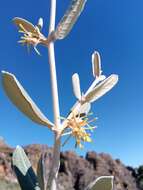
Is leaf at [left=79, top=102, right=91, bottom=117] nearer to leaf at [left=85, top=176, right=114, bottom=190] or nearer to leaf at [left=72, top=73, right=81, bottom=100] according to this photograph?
leaf at [left=72, top=73, right=81, bottom=100]

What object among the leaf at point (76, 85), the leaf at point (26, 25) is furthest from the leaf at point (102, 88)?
the leaf at point (26, 25)

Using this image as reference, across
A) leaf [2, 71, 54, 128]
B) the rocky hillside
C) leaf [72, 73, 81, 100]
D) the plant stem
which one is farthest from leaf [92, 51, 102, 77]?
the rocky hillside

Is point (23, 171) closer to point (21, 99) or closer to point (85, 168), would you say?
point (21, 99)

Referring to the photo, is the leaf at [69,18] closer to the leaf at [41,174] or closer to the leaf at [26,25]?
the leaf at [26,25]

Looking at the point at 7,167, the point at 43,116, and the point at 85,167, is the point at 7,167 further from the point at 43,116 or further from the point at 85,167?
the point at 43,116

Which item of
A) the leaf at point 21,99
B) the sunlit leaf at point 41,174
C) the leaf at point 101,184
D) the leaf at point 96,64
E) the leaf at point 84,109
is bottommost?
the leaf at point 101,184

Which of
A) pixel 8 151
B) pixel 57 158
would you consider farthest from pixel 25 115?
pixel 8 151
